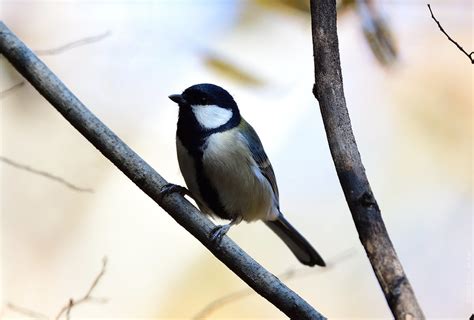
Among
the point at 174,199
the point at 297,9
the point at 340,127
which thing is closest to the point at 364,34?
the point at 297,9

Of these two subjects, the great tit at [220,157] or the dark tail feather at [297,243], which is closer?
the great tit at [220,157]

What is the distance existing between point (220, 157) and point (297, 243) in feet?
2.41

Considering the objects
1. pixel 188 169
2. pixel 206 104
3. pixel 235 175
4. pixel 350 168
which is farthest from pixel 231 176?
pixel 350 168

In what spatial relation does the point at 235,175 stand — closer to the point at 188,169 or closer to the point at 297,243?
the point at 188,169

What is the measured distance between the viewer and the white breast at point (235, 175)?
6.50 feet

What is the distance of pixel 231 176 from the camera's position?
2020 mm

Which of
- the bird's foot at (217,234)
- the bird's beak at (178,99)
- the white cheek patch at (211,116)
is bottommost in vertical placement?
the white cheek patch at (211,116)

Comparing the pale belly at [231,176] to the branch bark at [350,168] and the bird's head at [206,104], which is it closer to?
the bird's head at [206,104]

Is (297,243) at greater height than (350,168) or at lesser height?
lesser

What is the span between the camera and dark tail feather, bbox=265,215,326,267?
2.48 metres

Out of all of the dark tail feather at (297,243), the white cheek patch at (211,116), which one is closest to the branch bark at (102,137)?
the white cheek patch at (211,116)

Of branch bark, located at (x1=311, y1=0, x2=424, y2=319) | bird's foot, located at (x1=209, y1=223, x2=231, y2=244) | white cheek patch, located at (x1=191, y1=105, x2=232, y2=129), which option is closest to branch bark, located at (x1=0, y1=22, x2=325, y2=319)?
bird's foot, located at (x1=209, y1=223, x2=231, y2=244)

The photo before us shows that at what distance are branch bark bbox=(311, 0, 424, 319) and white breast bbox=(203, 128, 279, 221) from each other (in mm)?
842

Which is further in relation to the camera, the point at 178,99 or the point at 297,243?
the point at 297,243
